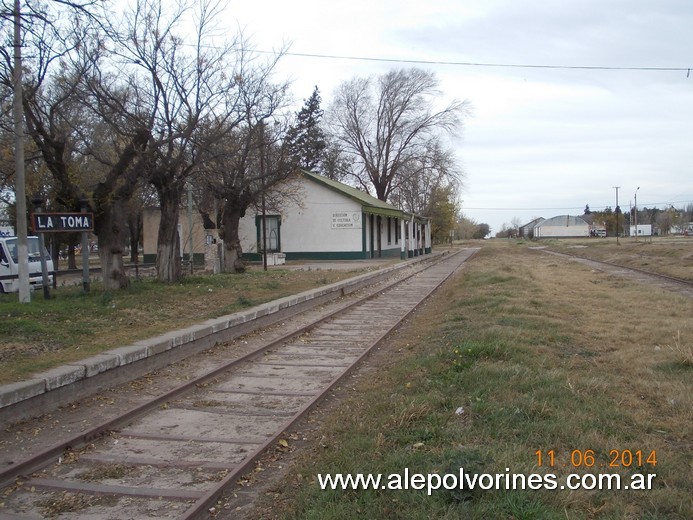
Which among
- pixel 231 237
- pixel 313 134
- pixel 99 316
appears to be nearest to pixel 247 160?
pixel 231 237

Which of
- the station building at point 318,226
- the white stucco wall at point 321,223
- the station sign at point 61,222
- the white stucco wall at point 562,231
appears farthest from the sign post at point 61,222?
the white stucco wall at point 562,231

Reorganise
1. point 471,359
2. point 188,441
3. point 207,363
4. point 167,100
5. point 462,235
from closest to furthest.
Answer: point 188,441
point 471,359
point 207,363
point 167,100
point 462,235

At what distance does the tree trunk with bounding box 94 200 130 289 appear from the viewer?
14.0 m

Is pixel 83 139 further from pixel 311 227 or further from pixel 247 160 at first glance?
pixel 311 227

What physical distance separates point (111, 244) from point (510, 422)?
38.7 ft

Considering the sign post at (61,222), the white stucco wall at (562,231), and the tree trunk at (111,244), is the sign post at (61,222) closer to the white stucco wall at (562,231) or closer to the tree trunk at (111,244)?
the tree trunk at (111,244)

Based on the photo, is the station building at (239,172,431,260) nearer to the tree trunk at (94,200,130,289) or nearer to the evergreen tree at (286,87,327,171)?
the evergreen tree at (286,87,327,171)

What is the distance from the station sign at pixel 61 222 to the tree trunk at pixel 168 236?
343cm

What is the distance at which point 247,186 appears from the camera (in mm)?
22812

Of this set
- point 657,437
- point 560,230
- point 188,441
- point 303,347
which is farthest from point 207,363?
point 560,230

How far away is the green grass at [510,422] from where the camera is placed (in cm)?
361

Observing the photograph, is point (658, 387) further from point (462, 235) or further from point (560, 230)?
point (560, 230)

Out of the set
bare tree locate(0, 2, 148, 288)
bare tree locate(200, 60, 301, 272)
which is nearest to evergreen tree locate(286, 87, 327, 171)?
bare tree locate(200, 60, 301, 272)

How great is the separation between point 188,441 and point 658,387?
16.0 feet
